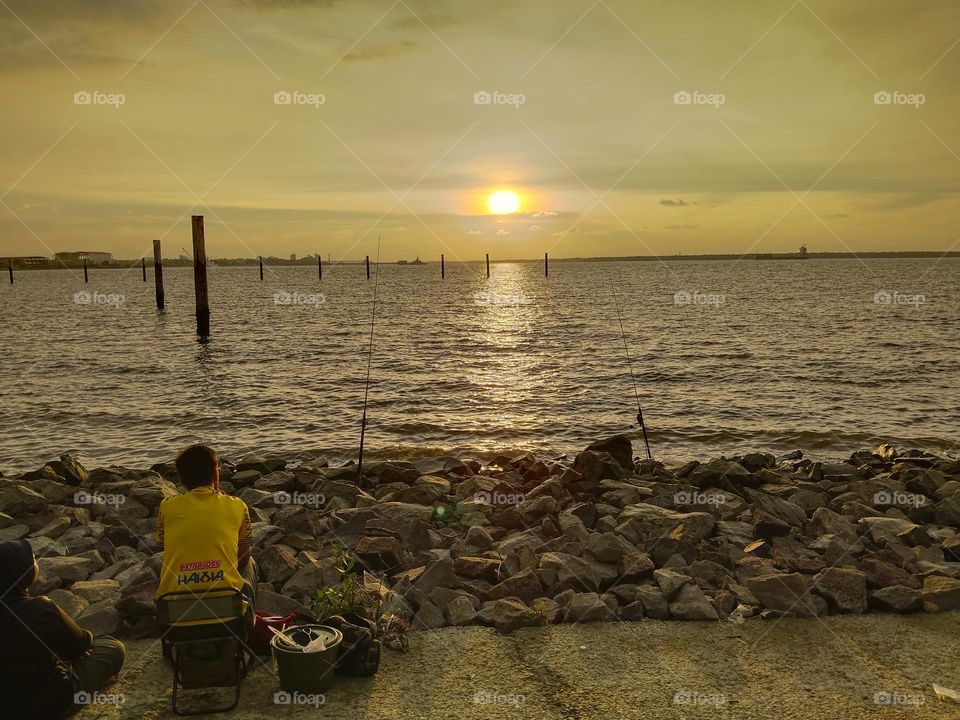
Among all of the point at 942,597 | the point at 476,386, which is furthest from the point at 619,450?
the point at 476,386

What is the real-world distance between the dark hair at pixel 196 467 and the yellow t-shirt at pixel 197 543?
6 centimetres

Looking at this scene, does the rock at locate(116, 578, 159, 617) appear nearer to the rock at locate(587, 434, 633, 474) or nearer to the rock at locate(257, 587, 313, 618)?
the rock at locate(257, 587, 313, 618)

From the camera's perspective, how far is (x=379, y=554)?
8820 millimetres

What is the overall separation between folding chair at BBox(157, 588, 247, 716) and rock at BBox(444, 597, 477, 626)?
2157 mm

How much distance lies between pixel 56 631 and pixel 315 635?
1.91 meters

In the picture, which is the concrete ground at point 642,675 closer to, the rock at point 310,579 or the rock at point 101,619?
the rock at point 101,619

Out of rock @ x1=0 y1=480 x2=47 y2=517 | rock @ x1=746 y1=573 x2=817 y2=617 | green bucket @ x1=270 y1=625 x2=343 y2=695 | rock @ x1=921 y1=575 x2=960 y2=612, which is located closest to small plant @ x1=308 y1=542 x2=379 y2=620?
green bucket @ x1=270 y1=625 x2=343 y2=695

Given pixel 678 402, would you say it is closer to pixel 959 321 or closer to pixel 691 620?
pixel 691 620

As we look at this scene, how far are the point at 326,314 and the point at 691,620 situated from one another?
2411 inches

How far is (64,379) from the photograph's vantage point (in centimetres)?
2925

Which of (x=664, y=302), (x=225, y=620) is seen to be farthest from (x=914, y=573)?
(x=664, y=302)

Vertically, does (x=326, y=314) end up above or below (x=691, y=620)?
above

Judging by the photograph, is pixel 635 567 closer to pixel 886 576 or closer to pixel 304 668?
pixel 886 576

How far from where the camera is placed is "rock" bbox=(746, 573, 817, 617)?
7.52 m
